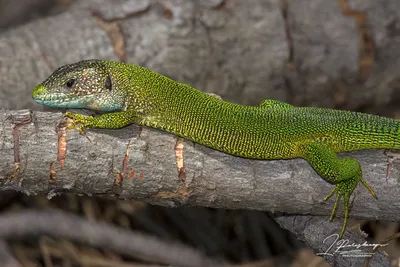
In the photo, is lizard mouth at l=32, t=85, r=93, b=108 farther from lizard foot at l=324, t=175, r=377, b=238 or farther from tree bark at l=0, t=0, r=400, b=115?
lizard foot at l=324, t=175, r=377, b=238

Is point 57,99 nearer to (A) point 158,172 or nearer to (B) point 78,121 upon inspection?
(B) point 78,121

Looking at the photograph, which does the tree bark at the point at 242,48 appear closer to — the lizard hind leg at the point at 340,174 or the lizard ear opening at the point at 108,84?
the lizard hind leg at the point at 340,174

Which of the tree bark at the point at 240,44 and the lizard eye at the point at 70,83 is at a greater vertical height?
the lizard eye at the point at 70,83

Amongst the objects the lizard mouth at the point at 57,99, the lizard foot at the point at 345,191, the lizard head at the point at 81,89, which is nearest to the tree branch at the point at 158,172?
the lizard foot at the point at 345,191

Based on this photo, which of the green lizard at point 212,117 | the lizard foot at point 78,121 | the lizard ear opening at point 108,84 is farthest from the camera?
the lizard ear opening at point 108,84

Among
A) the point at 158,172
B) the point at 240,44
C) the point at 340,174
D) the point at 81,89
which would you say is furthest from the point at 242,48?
the point at 158,172

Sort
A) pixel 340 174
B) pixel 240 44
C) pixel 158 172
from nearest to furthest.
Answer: pixel 158 172 → pixel 340 174 → pixel 240 44

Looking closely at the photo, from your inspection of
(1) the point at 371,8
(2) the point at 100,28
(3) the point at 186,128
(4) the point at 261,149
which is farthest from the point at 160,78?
(1) the point at 371,8
